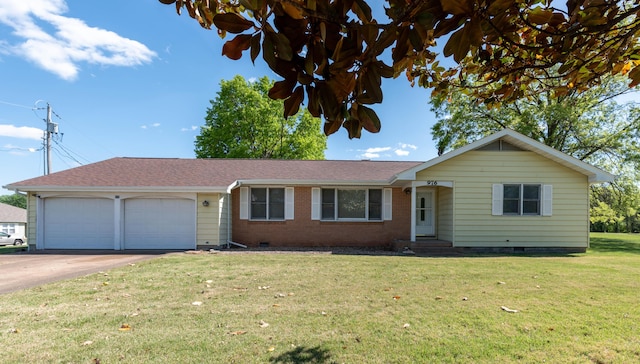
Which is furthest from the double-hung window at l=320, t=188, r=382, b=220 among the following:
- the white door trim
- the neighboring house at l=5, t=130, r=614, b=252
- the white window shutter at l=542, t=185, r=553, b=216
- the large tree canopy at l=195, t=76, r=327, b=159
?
the large tree canopy at l=195, t=76, r=327, b=159

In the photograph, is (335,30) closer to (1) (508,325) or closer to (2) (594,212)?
(1) (508,325)

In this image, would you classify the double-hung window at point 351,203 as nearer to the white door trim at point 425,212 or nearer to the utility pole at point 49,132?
the white door trim at point 425,212

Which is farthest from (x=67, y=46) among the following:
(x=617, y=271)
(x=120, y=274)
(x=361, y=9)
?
(x=617, y=271)

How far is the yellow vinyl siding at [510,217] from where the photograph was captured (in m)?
12.4

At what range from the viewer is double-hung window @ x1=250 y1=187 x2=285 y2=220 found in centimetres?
1421

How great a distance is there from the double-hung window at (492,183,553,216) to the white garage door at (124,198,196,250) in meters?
11.7

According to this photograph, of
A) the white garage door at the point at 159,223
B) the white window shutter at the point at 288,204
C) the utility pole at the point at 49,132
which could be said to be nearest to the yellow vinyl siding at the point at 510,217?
the white window shutter at the point at 288,204

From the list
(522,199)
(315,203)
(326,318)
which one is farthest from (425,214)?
(326,318)

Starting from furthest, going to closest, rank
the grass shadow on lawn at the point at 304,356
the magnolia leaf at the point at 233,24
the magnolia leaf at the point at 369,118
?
the grass shadow on lawn at the point at 304,356
the magnolia leaf at the point at 369,118
the magnolia leaf at the point at 233,24

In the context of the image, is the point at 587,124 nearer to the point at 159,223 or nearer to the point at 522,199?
the point at 522,199

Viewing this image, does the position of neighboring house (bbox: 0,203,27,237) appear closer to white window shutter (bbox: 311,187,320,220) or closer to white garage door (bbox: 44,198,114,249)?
white garage door (bbox: 44,198,114,249)

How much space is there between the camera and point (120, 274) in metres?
7.30

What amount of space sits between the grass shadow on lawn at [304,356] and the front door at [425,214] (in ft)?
39.0

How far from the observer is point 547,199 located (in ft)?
40.7
